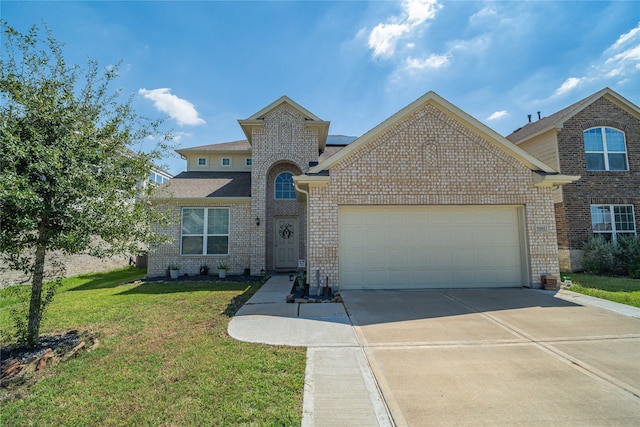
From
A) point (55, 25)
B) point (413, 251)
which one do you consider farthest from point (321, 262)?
point (55, 25)

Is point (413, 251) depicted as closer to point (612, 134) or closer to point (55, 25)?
point (55, 25)

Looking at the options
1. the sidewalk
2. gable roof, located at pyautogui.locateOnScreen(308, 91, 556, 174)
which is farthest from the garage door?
the sidewalk

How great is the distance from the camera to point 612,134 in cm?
1250

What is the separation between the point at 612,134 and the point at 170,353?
18188 millimetres

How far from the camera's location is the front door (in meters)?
13.0

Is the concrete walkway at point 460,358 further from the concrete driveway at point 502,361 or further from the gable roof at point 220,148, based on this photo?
the gable roof at point 220,148

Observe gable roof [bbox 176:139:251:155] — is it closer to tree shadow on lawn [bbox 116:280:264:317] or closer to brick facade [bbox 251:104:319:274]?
brick facade [bbox 251:104:319:274]

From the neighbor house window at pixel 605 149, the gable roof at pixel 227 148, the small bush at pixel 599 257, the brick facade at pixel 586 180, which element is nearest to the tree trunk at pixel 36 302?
the gable roof at pixel 227 148

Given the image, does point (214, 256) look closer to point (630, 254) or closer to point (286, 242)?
point (286, 242)

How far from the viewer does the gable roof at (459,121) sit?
8281 mm

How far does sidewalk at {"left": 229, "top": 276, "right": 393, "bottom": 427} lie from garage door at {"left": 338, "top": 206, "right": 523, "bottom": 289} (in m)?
2.02

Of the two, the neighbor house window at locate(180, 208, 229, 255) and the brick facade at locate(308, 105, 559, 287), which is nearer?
the brick facade at locate(308, 105, 559, 287)

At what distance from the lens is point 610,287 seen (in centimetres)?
866

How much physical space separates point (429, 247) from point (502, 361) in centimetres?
475
